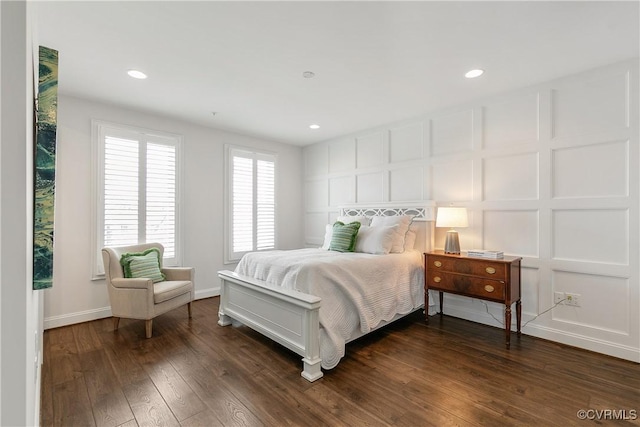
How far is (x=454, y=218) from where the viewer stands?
333cm

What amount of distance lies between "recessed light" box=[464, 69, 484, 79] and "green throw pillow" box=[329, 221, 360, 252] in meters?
2.01

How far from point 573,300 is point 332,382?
2.49 metres

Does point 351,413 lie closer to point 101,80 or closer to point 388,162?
point 388,162

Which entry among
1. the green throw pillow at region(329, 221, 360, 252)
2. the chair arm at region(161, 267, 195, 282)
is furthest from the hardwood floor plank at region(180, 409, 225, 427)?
the green throw pillow at region(329, 221, 360, 252)

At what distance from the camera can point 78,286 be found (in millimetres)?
3471

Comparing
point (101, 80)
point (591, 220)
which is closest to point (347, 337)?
point (591, 220)

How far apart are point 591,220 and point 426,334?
1.90 meters

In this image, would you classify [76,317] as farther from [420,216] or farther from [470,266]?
[470,266]

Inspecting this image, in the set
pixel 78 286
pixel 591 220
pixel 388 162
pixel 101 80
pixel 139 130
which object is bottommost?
pixel 78 286

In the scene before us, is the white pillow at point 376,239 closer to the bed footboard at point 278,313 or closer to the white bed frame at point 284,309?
the white bed frame at point 284,309

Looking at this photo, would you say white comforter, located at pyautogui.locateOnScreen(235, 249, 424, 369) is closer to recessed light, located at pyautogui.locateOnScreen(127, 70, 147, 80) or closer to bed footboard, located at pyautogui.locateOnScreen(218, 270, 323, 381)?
bed footboard, located at pyautogui.locateOnScreen(218, 270, 323, 381)

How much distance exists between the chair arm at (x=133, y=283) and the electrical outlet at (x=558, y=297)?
13.5ft

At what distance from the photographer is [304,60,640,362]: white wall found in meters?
2.64

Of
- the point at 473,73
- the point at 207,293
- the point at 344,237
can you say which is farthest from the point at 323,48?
the point at 207,293
